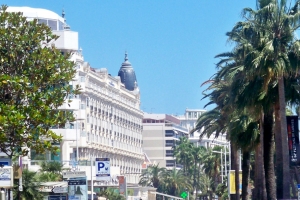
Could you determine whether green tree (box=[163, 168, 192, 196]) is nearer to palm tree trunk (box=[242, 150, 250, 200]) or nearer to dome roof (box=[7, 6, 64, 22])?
dome roof (box=[7, 6, 64, 22])

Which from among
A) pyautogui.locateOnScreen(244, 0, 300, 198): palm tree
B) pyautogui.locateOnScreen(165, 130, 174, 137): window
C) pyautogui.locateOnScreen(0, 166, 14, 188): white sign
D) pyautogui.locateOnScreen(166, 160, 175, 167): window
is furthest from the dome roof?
pyautogui.locateOnScreen(166, 160, 175, 167): window

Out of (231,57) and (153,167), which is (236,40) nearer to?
(231,57)

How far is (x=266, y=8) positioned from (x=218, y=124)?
21927 millimetres

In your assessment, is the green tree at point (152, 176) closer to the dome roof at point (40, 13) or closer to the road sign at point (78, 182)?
the dome roof at point (40, 13)

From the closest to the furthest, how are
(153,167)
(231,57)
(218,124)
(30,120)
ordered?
(30,120) < (231,57) < (218,124) < (153,167)

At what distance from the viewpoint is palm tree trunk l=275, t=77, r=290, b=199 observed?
133ft

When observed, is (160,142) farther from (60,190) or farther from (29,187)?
(29,187)

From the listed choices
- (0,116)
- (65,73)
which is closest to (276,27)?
(65,73)

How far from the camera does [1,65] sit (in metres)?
30.0

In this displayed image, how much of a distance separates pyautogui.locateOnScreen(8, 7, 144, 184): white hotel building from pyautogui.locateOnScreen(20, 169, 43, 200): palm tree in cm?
2778

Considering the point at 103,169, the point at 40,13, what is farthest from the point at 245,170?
the point at 40,13

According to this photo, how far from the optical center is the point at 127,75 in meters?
170

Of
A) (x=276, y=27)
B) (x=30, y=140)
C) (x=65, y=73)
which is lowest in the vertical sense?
(x=30, y=140)

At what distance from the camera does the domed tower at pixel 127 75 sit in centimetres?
16725
